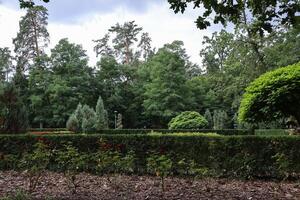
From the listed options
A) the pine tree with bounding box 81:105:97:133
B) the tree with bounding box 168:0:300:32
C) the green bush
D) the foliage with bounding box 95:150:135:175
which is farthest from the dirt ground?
the pine tree with bounding box 81:105:97:133

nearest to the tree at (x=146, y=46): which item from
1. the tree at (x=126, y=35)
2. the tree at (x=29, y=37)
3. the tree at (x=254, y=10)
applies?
the tree at (x=126, y=35)

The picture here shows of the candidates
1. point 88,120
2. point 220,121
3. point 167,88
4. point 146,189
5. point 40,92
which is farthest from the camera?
point 40,92

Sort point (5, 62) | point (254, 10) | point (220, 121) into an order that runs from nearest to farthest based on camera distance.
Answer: point (254, 10)
point (220, 121)
point (5, 62)

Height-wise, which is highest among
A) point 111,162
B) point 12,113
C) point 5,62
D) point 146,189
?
point 5,62

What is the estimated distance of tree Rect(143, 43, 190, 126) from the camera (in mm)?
33125

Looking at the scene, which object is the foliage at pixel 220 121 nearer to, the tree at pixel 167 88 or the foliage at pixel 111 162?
the tree at pixel 167 88

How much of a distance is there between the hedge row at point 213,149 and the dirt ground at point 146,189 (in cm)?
48

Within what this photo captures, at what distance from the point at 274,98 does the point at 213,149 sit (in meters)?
3.21

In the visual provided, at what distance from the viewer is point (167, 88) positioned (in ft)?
109

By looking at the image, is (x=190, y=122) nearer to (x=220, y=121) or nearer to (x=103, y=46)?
(x=220, y=121)

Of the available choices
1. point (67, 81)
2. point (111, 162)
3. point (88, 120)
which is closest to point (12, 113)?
point (111, 162)

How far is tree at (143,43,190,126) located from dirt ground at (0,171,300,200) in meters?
24.8

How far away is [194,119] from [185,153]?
47.9ft

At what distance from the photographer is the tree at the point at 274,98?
1050 cm
